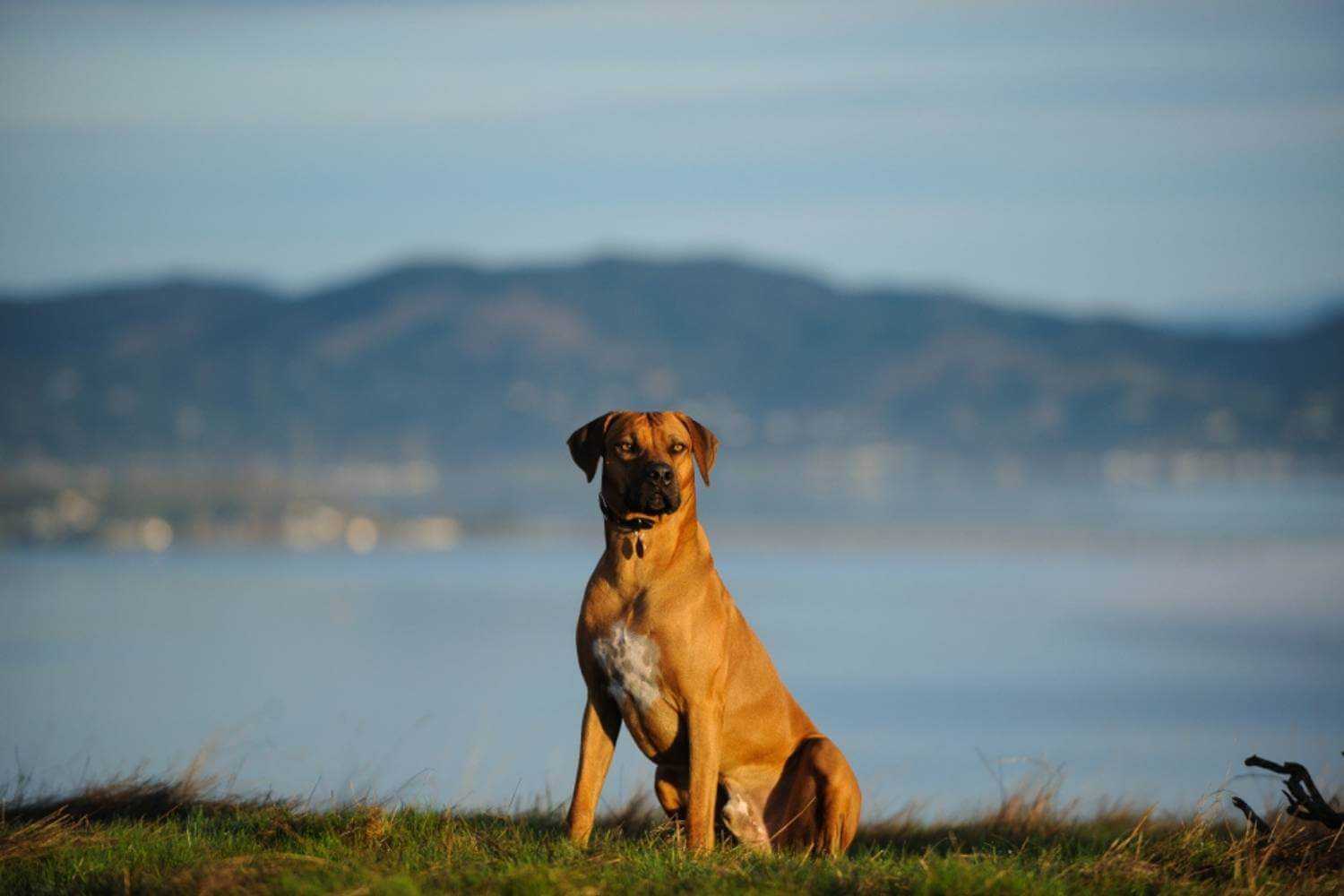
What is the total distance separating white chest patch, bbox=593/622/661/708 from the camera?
23.2ft

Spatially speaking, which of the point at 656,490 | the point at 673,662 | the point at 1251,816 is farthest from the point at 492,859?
the point at 1251,816

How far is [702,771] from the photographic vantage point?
23.5 ft

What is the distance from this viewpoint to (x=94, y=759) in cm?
1808

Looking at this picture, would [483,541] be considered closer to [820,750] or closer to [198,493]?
[198,493]

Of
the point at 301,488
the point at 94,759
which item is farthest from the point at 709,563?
the point at 301,488

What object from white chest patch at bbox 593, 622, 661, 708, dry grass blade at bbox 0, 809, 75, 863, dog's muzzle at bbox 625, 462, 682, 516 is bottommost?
dry grass blade at bbox 0, 809, 75, 863

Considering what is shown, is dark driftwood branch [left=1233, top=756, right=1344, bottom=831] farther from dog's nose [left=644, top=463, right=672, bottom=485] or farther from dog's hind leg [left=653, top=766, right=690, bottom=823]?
dog's nose [left=644, top=463, right=672, bottom=485]

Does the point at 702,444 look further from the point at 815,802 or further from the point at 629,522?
the point at 815,802

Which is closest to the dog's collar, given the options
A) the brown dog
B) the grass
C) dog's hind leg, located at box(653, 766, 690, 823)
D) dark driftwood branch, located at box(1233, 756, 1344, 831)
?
the brown dog

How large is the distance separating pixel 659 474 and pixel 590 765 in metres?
1.23

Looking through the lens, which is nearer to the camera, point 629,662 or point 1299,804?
point 629,662

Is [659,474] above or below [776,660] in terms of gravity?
above

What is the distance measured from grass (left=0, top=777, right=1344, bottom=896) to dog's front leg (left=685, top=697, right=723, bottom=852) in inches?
4.0

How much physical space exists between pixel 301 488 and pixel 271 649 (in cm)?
10205
